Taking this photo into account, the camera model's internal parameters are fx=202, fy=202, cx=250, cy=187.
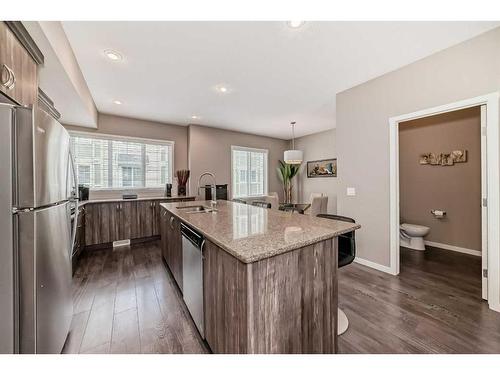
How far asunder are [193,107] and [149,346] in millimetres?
3572

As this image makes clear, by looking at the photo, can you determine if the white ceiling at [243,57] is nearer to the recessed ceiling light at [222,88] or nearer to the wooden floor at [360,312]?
the recessed ceiling light at [222,88]

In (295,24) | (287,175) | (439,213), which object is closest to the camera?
(295,24)

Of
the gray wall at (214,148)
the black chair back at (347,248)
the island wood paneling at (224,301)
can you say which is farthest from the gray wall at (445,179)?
the island wood paneling at (224,301)

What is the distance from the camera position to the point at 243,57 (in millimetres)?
2287

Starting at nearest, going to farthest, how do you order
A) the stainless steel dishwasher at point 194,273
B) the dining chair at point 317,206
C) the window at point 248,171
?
the stainless steel dishwasher at point 194,273, the dining chair at point 317,206, the window at point 248,171

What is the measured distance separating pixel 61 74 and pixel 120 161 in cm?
251

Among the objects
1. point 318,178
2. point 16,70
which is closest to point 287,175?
point 318,178

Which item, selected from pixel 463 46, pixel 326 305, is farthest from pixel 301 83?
pixel 326 305

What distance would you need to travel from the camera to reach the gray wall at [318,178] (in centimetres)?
562

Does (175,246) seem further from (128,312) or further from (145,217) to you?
(145,217)

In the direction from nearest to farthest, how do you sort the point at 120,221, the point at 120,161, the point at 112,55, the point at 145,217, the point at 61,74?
the point at 61,74 → the point at 112,55 → the point at 120,221 → the point at 145,217 → the point at 120,161

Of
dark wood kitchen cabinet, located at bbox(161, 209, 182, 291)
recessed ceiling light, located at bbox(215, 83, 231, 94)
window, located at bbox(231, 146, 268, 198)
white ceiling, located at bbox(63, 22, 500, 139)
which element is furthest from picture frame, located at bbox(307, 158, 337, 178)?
dark wood kitchen cabinet, located at bbox(161, 209, 182, 291)

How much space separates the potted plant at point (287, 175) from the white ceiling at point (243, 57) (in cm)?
279
